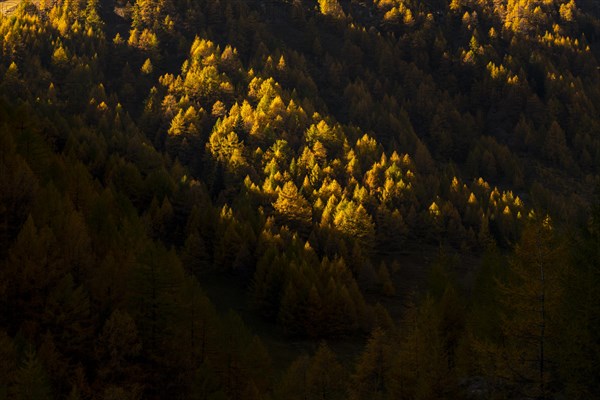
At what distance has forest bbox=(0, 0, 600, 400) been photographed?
29.3m

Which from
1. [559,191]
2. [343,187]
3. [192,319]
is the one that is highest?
[192,319]

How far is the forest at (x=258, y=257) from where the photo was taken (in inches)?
1155

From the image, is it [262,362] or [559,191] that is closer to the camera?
[262,362]

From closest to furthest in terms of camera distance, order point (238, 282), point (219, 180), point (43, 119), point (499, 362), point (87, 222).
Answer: point (499, 362), point (87, 222), point (238, 282), point (43, 119), point (219, 180)

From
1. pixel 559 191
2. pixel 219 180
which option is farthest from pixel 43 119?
pixel 559 191

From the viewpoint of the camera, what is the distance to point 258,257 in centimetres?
9919

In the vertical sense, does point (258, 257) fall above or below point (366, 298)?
above

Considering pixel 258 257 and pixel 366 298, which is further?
pixel 366 298

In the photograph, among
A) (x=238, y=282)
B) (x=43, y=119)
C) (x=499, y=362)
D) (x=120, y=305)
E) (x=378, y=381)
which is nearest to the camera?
(x=499, y=362)

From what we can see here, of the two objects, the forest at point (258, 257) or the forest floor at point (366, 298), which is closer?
the forest at point (258, 257)

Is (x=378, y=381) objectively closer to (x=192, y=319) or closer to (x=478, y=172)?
(x=192, y=319)

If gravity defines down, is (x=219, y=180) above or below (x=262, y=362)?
below

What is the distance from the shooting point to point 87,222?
240ft

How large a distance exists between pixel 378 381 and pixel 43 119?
317ft
